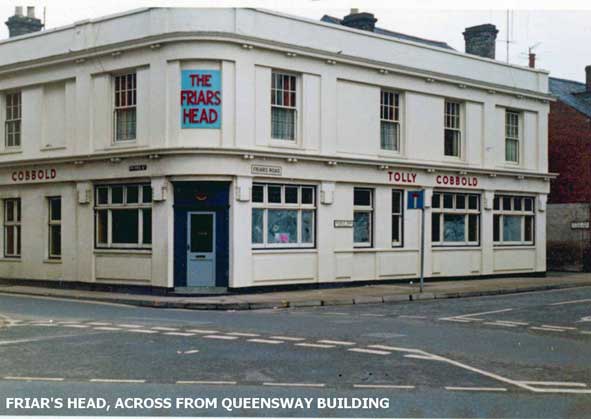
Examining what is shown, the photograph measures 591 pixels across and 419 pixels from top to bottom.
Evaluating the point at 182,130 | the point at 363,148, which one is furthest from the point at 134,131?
the point at 363,148

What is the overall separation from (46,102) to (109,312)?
10732 mm

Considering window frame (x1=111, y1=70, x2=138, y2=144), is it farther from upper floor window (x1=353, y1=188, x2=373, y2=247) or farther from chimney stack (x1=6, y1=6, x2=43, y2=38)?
chimney stack (x1=6, y1=6, x2=43, y2=38)

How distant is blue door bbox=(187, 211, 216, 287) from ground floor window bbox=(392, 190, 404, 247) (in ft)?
23.7

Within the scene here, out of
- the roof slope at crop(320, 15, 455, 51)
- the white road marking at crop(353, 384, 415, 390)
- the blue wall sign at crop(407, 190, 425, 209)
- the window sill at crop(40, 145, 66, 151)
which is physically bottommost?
the white road marking at crop(353, 384, 415, 390)

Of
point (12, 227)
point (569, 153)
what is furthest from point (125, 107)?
point (569, 153)

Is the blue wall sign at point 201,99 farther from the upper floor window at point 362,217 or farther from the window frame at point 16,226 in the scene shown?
the window frame at point 16,226

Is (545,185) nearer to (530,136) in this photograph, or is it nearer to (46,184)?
(530,136)

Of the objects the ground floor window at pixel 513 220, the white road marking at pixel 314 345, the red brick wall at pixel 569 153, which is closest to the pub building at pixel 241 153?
the ground floor window at pixel 513 220

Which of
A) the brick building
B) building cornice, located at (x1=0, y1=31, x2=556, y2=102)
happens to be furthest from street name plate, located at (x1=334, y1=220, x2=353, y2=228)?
the brick building

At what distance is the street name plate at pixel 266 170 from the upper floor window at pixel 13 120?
9.53 meters

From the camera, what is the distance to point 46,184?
2653 centimetres

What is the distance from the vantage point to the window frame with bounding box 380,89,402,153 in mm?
27266

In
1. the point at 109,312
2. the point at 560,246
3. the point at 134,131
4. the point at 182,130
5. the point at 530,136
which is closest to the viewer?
the point at 109,312

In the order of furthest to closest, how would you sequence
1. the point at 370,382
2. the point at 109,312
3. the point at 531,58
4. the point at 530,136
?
the point at 531,58, the point at 530,136, the point at 109,312, the point at 370,382
